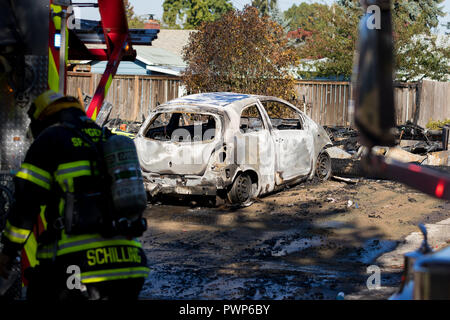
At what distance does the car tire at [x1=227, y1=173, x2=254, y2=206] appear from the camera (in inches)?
382

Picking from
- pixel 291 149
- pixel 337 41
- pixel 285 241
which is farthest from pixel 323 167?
pixel 337 41

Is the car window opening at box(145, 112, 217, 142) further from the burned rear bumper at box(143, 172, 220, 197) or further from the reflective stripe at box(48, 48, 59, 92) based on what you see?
the reflective stripe at box(48, 48, 59, 92)

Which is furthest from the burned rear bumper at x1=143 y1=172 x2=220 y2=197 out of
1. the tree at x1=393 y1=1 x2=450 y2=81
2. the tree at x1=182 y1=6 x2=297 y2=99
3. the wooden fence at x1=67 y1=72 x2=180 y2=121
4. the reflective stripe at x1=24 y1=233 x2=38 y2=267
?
the tree at x1=393 y1=1 x2=450 y2=81

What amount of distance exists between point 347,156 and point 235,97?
195 inches

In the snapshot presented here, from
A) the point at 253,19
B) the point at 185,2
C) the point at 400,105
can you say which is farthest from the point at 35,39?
the point at 185,2

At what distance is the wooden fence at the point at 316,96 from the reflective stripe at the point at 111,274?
20.9 metres

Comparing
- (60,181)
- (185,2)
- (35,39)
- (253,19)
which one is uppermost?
(185,2)

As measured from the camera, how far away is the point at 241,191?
32.3ft

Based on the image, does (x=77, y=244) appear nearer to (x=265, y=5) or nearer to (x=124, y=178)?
(x=124, y=178)

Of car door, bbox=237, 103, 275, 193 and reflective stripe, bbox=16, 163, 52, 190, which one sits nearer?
reflective stripe, bbox=16, 163, 52, 190

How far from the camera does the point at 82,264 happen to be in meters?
3.41

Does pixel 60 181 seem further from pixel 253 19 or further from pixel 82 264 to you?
pixel 253 19

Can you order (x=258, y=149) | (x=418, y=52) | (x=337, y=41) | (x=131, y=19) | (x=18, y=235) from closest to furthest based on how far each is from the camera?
(x=18, y=235) → (x=258, y=149) → (x=418, y=52) → (x=337, y=41) → (x=131, y=19)

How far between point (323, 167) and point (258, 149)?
102 inches
